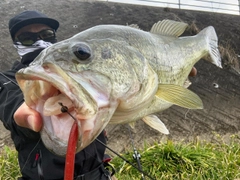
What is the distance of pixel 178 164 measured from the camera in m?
4.22

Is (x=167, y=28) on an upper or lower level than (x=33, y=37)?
upper

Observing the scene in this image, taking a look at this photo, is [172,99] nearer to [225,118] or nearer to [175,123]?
[175,123]

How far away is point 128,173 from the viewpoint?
4.10 m

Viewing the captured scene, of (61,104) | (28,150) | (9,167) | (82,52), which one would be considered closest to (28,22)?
(28,150)

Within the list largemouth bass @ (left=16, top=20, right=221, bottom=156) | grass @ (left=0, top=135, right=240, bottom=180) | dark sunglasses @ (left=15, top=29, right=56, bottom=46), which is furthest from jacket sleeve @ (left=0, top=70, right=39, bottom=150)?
grass @ (left=0, top=135, right=240, bottom=180)

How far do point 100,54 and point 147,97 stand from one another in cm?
28

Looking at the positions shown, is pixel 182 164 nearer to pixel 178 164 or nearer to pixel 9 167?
pixel 178 164

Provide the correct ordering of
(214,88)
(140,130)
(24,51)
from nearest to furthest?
(24,51) → (140,130) → (214,88)

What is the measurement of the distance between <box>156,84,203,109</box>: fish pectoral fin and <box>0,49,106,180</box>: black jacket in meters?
0.82

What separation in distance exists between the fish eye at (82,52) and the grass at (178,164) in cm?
290

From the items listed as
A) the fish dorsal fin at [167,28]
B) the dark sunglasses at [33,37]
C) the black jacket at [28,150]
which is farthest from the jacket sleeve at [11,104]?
the fish dorsal fin at [167,28]

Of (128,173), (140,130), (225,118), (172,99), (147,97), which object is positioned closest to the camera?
(147,97)

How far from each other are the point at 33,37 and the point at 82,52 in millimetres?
1268

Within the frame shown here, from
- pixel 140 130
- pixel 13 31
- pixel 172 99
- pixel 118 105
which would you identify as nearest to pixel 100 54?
pixel 118 105
